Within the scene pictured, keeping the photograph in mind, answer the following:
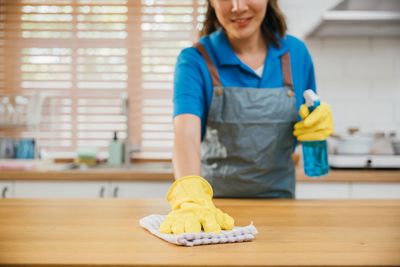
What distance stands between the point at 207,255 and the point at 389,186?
6.46 ft

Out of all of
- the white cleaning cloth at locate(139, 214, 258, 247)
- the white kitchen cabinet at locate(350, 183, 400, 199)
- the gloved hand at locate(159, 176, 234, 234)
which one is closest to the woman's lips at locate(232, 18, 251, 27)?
the gloved hand at locate(159, 176, 234, 234)

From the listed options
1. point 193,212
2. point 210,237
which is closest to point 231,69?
point 193,212

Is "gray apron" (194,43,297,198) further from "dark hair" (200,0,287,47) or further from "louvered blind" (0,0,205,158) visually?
"louvered blind" (0,0,205,158)

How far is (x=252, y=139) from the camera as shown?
5.87 feet

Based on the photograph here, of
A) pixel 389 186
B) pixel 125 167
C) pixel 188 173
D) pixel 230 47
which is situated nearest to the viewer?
pixel 188 173

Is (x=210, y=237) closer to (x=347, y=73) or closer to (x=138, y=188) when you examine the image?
(x=138, y=188)

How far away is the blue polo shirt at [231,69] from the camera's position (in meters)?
1.69

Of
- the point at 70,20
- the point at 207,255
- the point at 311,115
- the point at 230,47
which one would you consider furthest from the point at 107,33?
the point at 207,255

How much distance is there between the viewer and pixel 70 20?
135 inches

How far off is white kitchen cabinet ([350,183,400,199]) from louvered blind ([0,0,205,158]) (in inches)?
49.6

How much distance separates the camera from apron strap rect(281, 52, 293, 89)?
1.79 m

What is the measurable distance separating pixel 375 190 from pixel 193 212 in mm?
1782

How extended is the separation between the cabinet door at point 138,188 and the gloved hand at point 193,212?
148 centimetres

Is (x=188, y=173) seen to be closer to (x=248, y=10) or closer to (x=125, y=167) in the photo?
(x=248, y=10)
